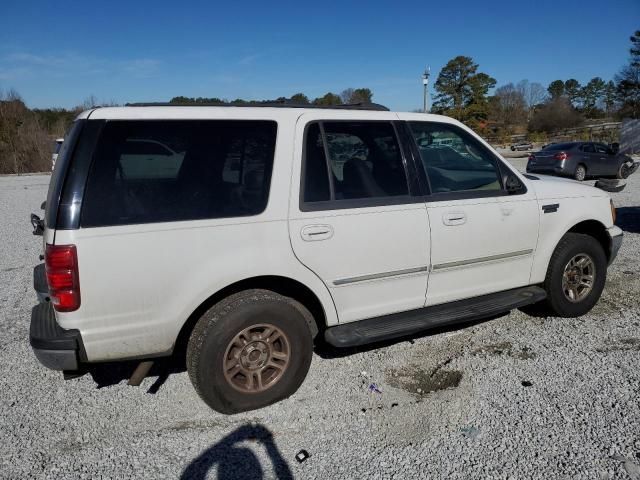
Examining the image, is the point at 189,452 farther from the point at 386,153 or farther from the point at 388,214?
the point at 386,153

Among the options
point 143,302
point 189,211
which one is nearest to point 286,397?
point 143,302

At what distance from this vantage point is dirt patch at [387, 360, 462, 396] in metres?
3.34

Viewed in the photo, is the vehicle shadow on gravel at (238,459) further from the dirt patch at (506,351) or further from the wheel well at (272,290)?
the dirt patch at (506,351)

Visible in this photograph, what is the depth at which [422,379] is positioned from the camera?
346 cm

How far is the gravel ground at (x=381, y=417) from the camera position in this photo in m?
2.56

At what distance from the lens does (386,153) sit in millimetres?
3486

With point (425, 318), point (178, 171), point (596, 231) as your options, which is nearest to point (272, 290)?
point (178, 171)

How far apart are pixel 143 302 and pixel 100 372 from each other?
1.36 metres

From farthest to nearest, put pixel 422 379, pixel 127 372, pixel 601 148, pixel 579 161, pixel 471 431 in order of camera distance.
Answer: pixel 601 148
pixel 579 161
pixel 127 372
pixel 422 379
pixel 471 431

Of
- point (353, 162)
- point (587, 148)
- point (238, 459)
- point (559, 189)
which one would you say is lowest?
point (238, 459)

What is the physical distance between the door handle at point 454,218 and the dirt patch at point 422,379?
113 centimetres

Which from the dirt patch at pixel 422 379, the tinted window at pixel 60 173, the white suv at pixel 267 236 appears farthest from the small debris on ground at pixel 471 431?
the tinted window at pixel 60 173

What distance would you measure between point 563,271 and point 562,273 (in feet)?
0.07

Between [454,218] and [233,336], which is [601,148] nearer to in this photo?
[454,218]
